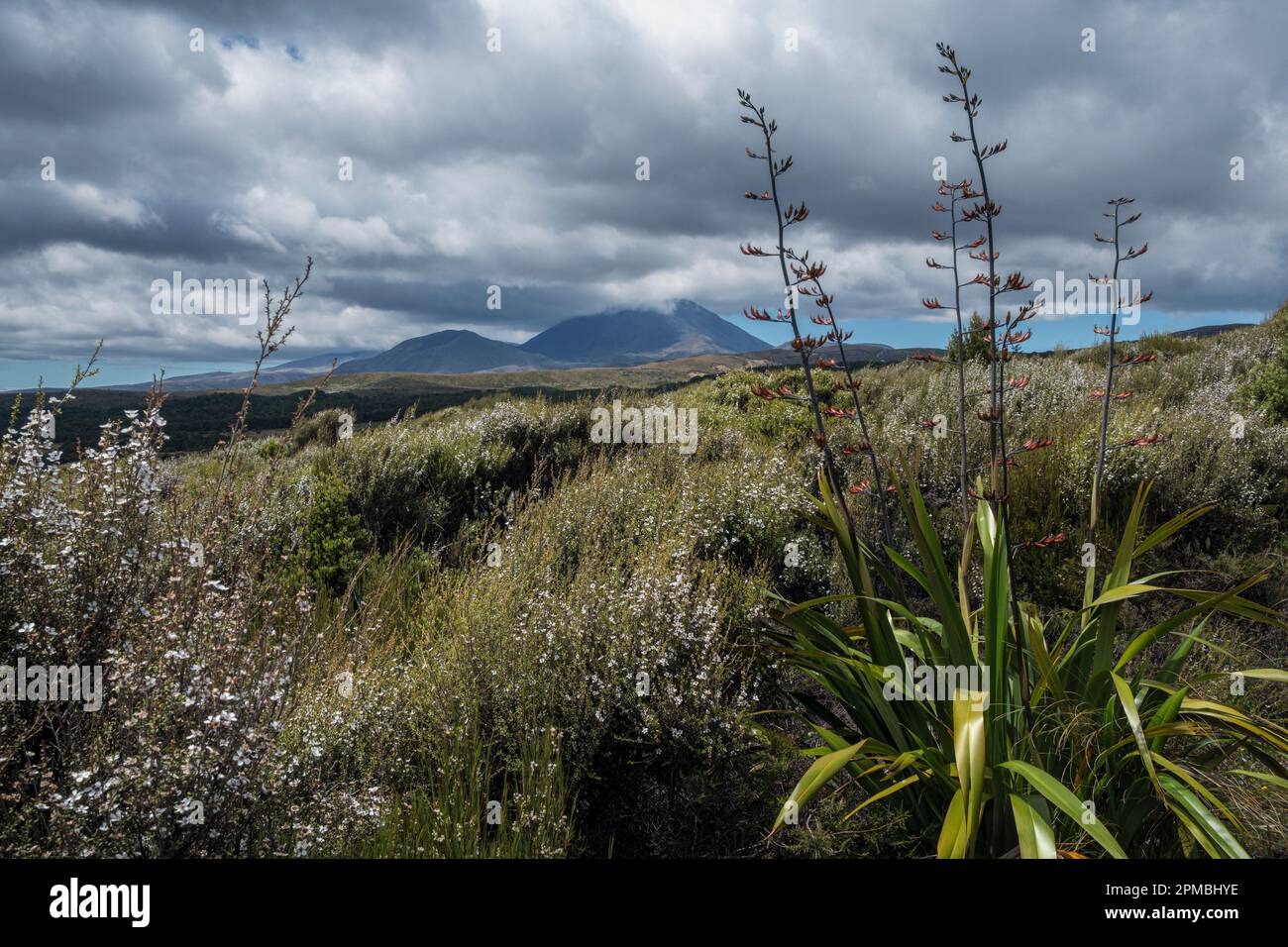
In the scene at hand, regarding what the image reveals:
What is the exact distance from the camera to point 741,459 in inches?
314

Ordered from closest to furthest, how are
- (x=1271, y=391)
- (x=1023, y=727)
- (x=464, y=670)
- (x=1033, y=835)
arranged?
(x=1033, y=835) < (x=1023, y=727) < (x=464, y=670) < (x=1271, y=391)

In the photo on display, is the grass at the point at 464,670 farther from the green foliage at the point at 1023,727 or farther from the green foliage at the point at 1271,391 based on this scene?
the green foliage at the point at 1271,391

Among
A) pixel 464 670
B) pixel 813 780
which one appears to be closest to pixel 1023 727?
pixel 813 780

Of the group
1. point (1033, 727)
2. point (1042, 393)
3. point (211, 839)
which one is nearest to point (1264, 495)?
point (1042, 393)

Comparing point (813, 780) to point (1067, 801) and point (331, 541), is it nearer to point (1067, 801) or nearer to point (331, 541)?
point (1067, 801)

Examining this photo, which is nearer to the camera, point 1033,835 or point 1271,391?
point 1033,835

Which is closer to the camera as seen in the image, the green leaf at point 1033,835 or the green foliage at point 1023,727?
the green leaf at point 1033,835

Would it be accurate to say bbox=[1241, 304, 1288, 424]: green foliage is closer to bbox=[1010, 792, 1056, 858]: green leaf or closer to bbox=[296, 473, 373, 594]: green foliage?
bbox=[1010, 792, 1056, 858]: green leaf

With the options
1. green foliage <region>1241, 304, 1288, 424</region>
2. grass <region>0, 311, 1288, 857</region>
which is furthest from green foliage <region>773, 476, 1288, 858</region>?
green foliage <region>1241, 304, 1288, 424</region>

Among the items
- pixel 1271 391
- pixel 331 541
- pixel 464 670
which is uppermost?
pixel 1271 391

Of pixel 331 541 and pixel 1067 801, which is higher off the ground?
pixel 331 541

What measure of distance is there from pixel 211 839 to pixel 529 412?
8.65 metres

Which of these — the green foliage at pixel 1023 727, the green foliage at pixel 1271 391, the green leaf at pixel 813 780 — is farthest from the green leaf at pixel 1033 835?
the green foliage at pixel 1271 391
